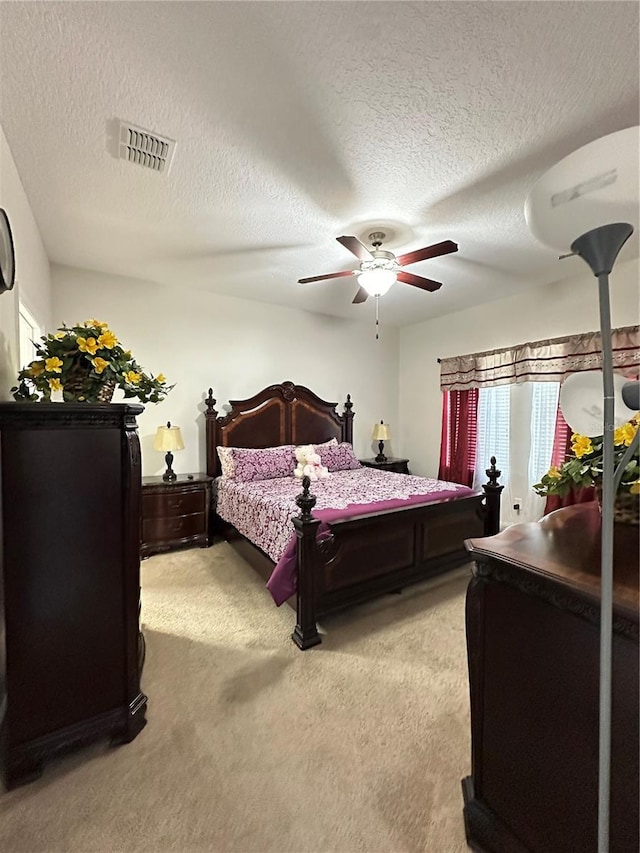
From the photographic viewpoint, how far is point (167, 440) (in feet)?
11.6

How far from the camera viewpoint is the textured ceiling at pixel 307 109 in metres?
1.24

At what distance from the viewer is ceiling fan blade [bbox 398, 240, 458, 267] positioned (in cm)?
224

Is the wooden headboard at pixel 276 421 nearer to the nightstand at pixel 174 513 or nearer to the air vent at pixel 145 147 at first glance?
the nightstand at pixel 174 513

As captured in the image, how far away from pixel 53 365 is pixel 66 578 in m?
0.84

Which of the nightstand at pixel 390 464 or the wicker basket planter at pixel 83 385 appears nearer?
the wicker basket planter at pixel 83 385

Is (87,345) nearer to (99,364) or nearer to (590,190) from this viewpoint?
(99,364)

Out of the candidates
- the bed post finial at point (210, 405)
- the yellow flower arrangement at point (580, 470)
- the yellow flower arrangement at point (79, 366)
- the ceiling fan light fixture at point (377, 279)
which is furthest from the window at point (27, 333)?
the yellow flower arrangement at point (580, 470)

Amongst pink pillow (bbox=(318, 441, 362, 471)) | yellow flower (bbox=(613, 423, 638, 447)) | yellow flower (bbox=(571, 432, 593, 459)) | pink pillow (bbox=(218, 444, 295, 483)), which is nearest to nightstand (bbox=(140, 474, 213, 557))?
pink pillow (bbox=(218, 444, 295, 483))

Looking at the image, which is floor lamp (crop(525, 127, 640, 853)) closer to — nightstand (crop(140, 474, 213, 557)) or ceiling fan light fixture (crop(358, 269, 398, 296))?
ceiling fan light fixture (crop(358, 269, 398, 296))

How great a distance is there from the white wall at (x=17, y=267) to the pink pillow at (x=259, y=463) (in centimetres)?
202

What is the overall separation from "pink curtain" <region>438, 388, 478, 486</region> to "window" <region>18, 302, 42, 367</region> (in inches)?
168

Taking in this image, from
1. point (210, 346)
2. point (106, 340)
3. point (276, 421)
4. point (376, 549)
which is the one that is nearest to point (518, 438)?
point (376, 549)

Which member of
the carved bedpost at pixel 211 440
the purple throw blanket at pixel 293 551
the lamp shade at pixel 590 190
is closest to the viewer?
the lamp shade at pixel 590 190

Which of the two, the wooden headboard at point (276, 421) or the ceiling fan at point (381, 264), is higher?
the ceiling fan at point (381, 264)
